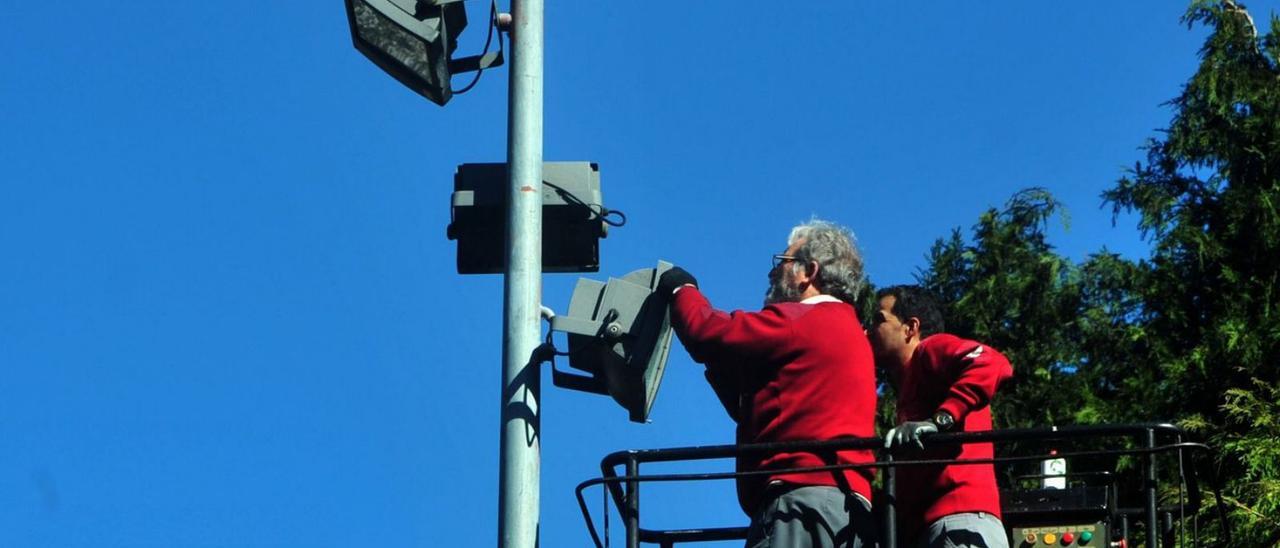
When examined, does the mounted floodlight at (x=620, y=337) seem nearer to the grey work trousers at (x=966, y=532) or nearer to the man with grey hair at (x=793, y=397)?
the man with grey hair at (x=793, y=397)

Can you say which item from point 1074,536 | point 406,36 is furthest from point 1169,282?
point 406,36

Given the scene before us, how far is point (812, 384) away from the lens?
6605mm

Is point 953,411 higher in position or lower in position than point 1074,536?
higher

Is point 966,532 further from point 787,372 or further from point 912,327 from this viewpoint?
point 912,327

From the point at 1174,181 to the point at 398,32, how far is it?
1341 cm

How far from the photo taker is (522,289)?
652 centimetres

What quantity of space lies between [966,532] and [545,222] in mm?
1740

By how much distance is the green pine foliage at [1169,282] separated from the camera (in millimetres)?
16938

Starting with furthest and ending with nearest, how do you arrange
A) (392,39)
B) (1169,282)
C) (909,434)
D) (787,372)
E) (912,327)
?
(1169,282) < (912,327) < (392,39) < (787,372) < (909,434)

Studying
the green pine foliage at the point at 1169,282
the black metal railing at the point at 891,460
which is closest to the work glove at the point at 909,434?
the black metal railing at the point at 891,460

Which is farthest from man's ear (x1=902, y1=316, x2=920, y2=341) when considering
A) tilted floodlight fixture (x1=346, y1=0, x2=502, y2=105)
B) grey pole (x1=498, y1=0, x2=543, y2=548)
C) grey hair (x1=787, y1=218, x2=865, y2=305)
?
tilted floodlight fixture (x1=346, y1=0, x2=502, y2=105)

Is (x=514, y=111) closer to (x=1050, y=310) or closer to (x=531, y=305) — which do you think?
(x=531, y=305)

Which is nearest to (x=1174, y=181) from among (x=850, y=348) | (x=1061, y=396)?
(x=1061, y=396)

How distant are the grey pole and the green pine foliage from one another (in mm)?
10397
